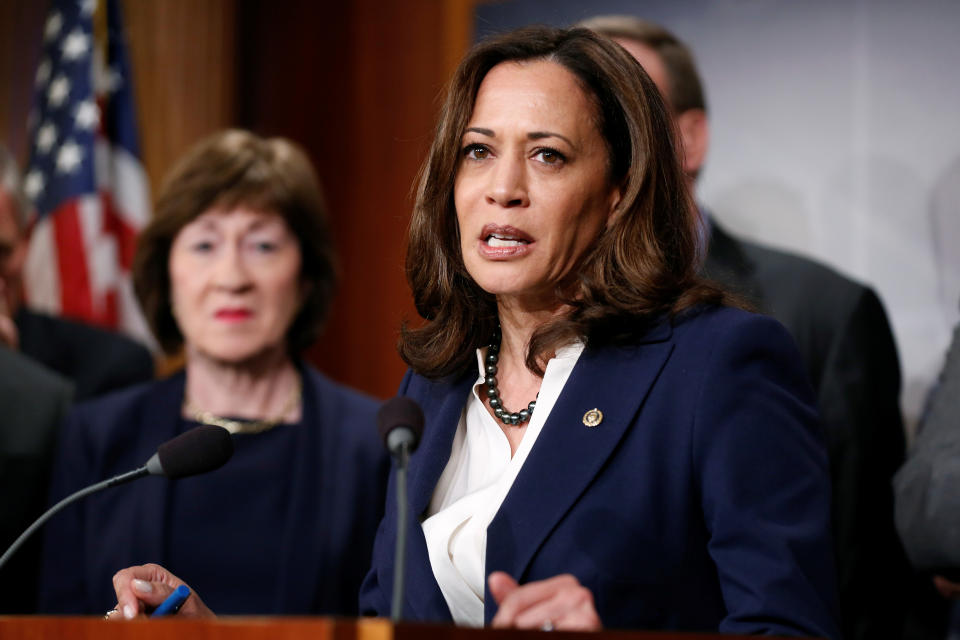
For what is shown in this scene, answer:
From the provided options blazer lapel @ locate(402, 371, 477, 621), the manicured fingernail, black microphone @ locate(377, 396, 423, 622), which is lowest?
the manicured fingernail

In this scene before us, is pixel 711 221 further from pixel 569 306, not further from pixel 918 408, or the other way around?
pixel 569 306

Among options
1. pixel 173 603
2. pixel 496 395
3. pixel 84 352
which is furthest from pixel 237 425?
pixel 173 603

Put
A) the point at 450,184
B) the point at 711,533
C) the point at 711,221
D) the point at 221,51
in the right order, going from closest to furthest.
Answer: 1. the point at 711,533
2. the point at 450,184
3. the point at 711,221
4. the point at 221,51

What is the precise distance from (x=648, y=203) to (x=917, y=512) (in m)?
A: 0.81

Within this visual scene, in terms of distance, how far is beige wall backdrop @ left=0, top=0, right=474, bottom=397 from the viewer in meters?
4.83

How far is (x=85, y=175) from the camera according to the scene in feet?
15.5

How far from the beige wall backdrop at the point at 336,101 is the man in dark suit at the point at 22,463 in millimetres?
1568

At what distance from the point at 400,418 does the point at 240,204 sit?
2.02 meters

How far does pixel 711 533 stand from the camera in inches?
70.2

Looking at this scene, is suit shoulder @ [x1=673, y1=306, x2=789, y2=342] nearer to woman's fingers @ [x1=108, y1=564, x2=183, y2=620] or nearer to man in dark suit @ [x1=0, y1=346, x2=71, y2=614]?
woman's fingers @ [x1=108, y1=564, x2=183, y2=620]

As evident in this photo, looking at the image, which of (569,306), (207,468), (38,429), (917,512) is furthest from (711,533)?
(38,429)

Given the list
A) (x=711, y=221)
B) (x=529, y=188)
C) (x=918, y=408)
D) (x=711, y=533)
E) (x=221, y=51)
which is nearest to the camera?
(x=711, y=533)

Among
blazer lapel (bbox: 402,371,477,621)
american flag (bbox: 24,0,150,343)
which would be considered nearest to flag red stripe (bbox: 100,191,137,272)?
american flag (bbox: 24,0,150,343)

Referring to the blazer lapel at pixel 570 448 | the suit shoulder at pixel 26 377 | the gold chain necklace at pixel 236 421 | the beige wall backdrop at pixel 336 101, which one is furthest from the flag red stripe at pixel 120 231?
the blazer lapel at pixel 570 448
